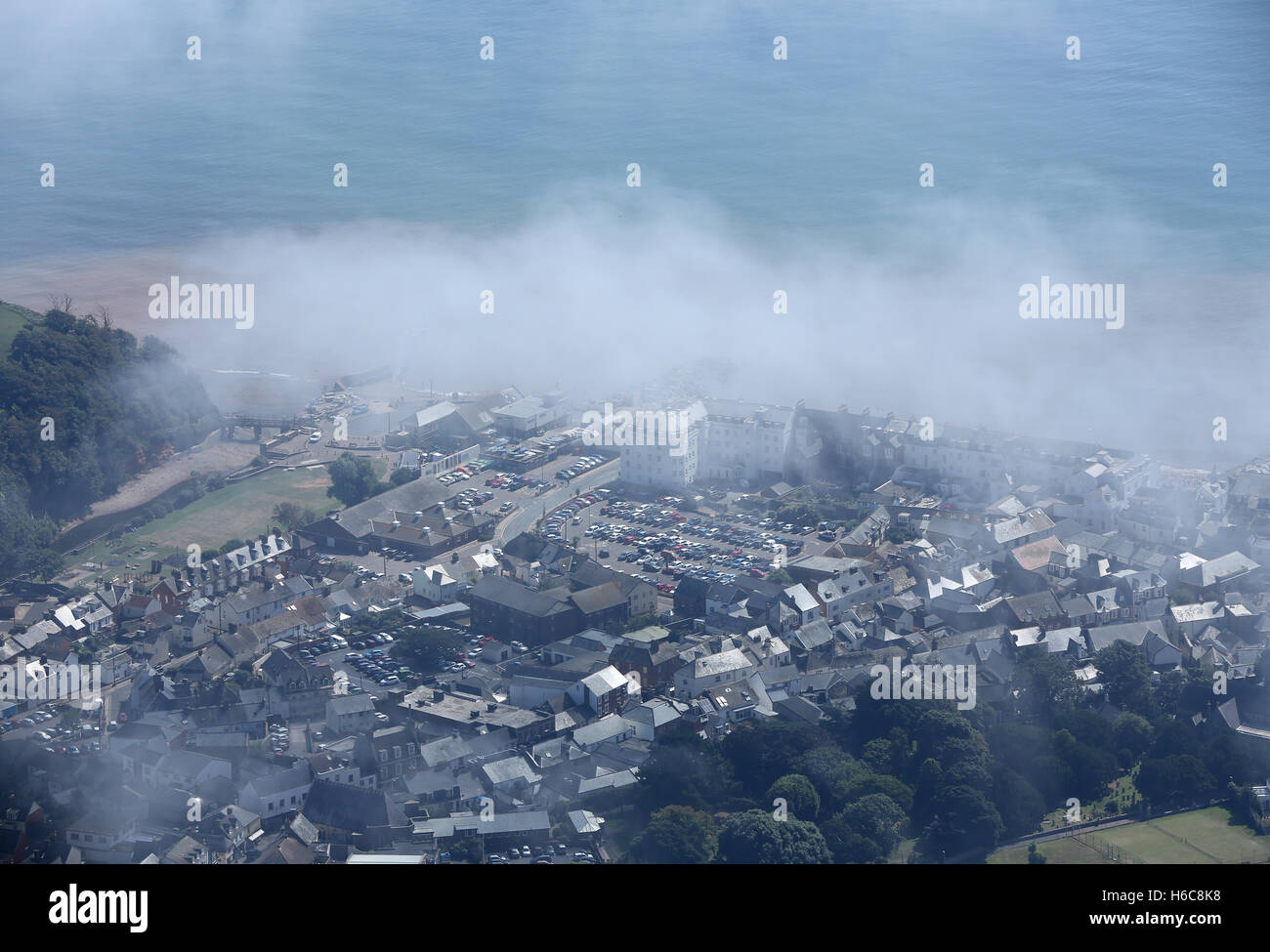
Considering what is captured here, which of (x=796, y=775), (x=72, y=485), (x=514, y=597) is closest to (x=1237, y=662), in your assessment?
(x=796, y=775)

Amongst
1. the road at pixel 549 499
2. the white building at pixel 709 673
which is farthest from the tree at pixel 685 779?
the road at pixel 549 499

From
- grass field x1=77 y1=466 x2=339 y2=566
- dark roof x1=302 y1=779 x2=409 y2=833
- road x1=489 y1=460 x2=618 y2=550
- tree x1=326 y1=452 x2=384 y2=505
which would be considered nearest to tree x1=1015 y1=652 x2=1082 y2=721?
dark roof x1=302 y1=779 x2=409 y2=833

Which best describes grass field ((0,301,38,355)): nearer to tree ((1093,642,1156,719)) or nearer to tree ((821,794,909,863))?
tree ((821,794,909,863))

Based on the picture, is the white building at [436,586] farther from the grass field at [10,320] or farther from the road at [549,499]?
the grass field at [10,320]

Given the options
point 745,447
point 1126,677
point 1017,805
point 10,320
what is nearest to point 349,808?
point 1017,805

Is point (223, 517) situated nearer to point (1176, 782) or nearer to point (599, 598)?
point (599, 598)
